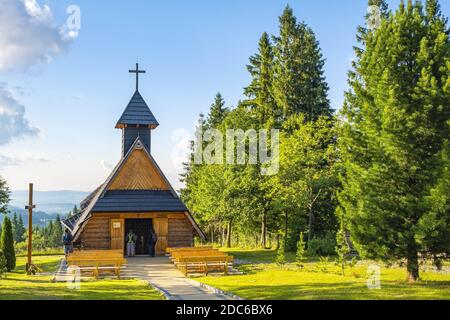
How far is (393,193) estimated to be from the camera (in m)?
17.7

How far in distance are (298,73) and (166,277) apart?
1137 inches

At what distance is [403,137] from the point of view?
17.0 metres

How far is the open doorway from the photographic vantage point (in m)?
31.6

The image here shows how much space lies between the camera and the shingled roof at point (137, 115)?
32.7m

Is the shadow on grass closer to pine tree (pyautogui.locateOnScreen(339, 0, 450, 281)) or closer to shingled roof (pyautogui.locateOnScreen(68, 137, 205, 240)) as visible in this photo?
pine tree (pyautogui.locateOnScreen(339, 0, 450, 281))

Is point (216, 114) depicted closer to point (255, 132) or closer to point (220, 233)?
point (220, 233)

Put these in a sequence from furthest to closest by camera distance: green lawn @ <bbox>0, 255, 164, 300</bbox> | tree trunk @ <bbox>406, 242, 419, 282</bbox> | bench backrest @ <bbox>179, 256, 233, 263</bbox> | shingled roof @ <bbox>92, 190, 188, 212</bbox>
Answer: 1. shingled roof @ <bbox>92, 190, 188, 212</bbox>
2. bench backrest @ <bbox>179, 256, 233, 263</bbox>
3. tree trunk @ <bbox>406, 242, 419, 282</bbox>
4. green lawn @ <bbox>0, 255, 164, 300</bbox>

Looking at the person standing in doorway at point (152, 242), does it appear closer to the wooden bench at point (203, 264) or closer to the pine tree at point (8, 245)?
the wooden bench at point (203, 264)

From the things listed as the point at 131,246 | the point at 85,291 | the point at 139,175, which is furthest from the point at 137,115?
the point at 85,291

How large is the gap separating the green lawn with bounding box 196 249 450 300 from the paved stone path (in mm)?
851

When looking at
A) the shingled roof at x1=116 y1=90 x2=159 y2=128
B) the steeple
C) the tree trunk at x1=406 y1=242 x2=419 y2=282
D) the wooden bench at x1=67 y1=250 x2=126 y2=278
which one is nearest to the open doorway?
the steeple

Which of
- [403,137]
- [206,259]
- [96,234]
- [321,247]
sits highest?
[403,137]

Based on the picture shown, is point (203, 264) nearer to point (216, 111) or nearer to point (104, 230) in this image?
point (104, 230)

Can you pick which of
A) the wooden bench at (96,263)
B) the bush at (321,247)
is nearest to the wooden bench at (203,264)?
the wooden bench at (96,263)
